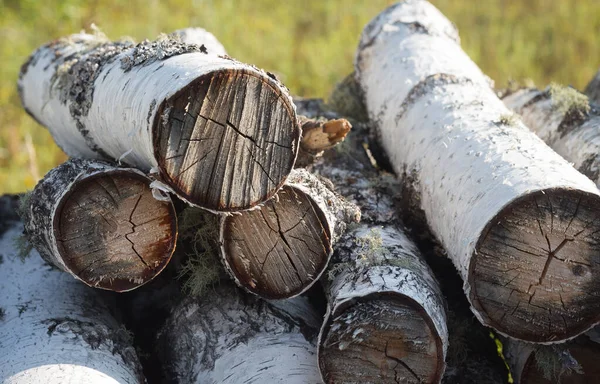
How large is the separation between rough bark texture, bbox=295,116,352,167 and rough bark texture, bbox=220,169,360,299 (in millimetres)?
248

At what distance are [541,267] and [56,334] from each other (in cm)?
184

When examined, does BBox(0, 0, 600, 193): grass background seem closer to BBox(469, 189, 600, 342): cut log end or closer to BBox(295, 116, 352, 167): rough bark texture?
BBox(295, 116, 352, 167): rough bark texture

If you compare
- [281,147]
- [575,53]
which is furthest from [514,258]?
[575,53]

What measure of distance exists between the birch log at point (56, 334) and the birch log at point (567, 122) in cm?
210

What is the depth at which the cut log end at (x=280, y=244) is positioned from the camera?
96.3 inches

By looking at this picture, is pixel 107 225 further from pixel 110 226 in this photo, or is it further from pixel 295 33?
pixel 295 33

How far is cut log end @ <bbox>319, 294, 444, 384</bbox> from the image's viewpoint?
228 centimetres

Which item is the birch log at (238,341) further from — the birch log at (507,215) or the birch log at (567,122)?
the birch log at (567,122)

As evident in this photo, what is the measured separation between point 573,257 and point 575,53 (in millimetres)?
6340

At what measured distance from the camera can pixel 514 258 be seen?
223 cm

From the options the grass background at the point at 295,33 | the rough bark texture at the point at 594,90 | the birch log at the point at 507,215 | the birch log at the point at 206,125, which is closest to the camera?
the birch log at the point at 206,125

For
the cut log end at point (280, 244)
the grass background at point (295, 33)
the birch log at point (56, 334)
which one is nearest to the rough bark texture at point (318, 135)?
the cut log end at point (280, 244)

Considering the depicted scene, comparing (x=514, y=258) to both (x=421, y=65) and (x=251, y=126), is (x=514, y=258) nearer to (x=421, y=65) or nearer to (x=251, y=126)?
(x=251, y=126)

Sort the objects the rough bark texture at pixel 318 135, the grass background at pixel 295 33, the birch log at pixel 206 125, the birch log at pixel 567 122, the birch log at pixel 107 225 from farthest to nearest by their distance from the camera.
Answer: the grass background at pixel 295 33
the birch log at pixel 567 122
the rough bark texture at pixel 318 135
the birch log at pixel 107 225
the birch log at pixel 206 125
